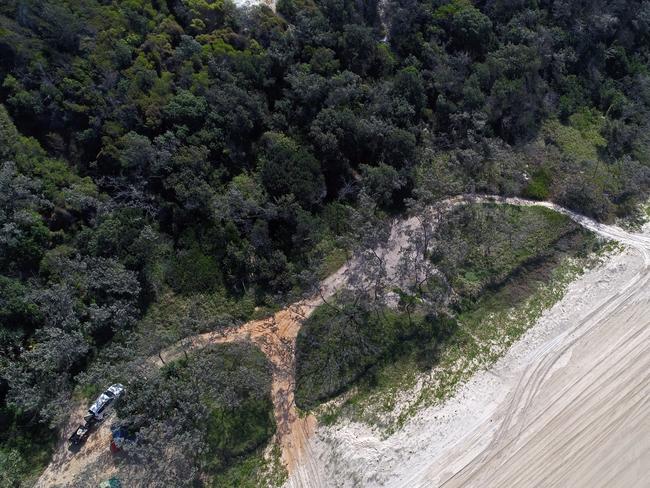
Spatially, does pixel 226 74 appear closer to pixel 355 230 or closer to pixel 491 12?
pixel 355 230

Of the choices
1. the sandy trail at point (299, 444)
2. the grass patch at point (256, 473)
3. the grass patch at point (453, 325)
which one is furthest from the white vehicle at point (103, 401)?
the grass patch at point (453, 325)

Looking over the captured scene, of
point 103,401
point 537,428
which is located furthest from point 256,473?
point 537,428

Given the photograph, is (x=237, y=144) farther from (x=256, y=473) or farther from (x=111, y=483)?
(x=111, y=483)

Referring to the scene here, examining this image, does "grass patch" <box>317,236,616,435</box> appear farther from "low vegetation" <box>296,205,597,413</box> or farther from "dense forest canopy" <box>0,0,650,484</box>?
"dense forest canopy" <box>0,0,650,484</box>

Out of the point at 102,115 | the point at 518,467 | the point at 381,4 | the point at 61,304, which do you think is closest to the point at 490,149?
the point at 381,4

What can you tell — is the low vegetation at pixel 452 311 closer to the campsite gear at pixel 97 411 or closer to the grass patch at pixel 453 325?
the grass patch at pixel 453 325
